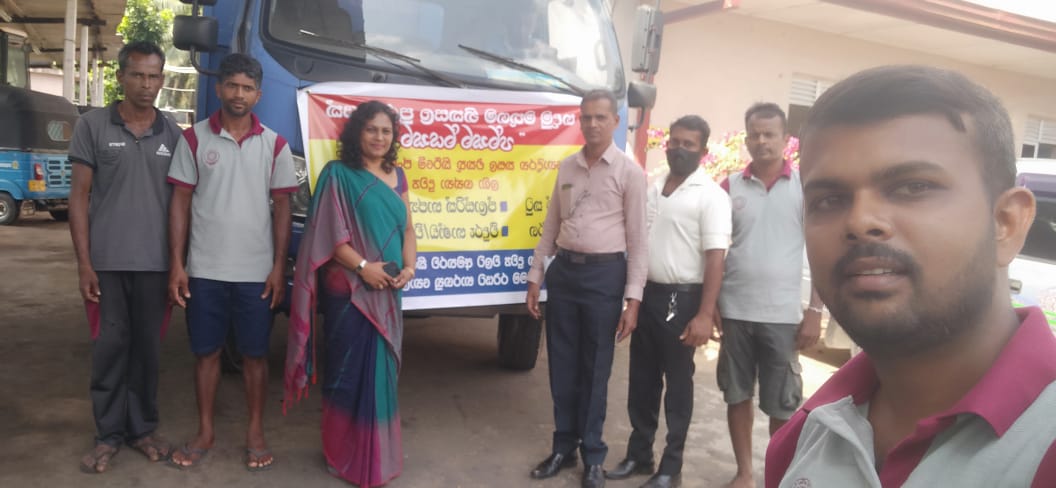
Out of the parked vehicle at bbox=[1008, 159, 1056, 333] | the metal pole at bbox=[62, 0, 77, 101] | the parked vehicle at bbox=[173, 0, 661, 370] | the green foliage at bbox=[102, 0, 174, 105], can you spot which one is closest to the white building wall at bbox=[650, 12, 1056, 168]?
the parked vehicle at bbox=[1008, 159, 1056, 333]

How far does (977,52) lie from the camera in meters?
10.4

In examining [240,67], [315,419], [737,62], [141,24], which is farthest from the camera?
[141,24]

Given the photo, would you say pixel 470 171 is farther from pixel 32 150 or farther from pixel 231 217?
pixel 32 150

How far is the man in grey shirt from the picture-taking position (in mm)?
3191

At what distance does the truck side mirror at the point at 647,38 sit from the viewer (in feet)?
14.8

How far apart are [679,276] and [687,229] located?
0.69 ft

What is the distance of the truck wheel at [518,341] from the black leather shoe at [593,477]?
4.89 feet

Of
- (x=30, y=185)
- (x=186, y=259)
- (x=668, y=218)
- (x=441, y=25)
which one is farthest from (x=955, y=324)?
(x=30, y=185)

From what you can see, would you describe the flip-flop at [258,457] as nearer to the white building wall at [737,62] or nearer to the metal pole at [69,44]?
the white building wall at [737,62]

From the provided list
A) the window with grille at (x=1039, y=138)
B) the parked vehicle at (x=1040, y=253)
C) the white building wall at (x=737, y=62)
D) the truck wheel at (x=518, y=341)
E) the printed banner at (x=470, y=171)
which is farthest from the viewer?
the window with grille at (x=1039, y=138)

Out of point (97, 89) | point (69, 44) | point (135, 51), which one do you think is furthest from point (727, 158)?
point (97, 89)

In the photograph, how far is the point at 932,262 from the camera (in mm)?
774

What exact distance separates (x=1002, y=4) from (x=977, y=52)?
77 centimetres

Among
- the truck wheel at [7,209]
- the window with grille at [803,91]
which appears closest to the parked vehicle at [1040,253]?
the window with grille at [803,91]
